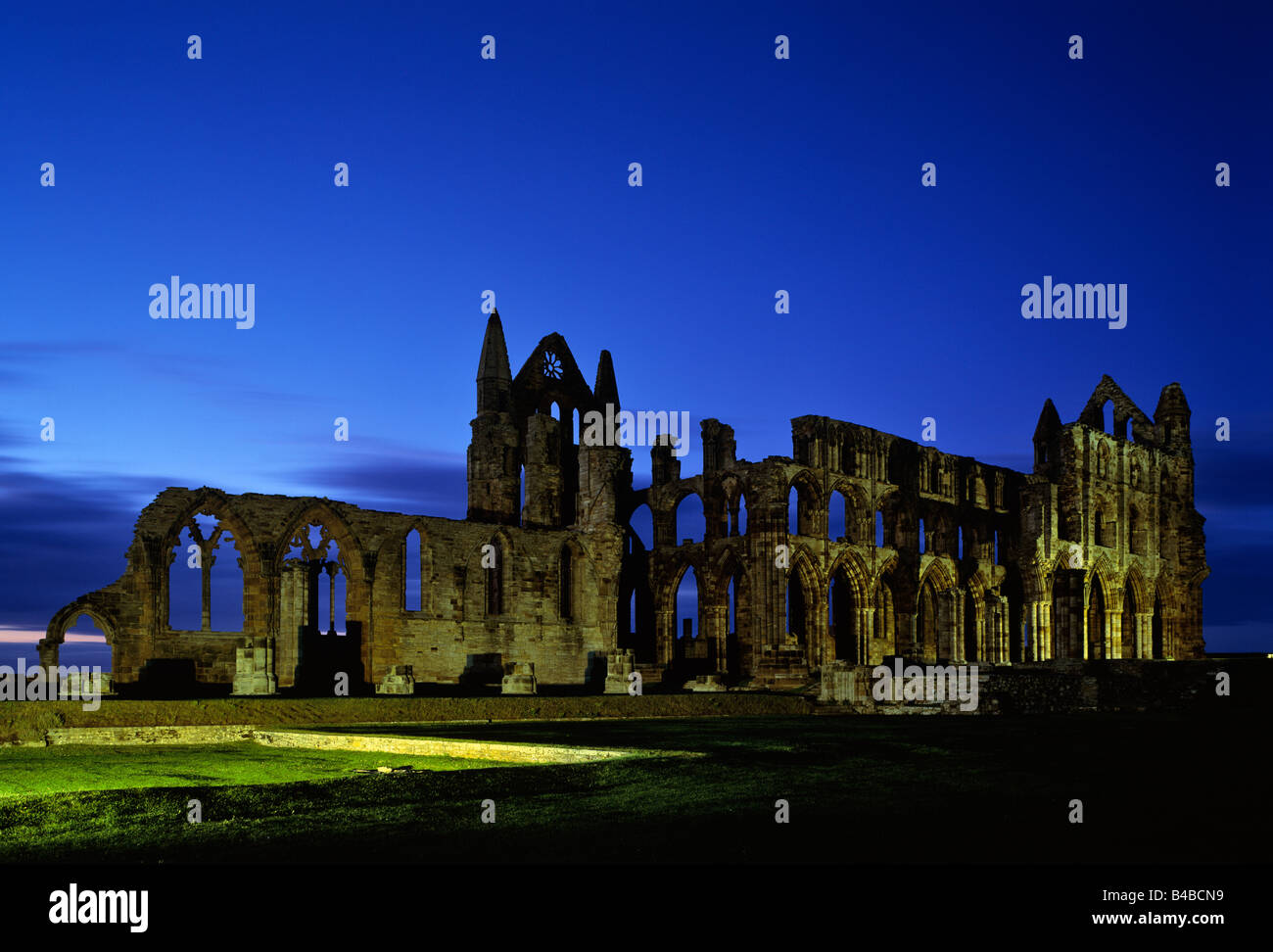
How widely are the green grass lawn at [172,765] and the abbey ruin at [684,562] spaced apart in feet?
28.3

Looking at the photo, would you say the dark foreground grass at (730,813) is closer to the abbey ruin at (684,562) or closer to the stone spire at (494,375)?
the abbey ruin at (684,562)

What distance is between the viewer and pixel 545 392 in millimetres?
44906

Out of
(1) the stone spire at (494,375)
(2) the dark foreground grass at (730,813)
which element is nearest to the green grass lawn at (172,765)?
(2) the dark foreground grass at (730,813)

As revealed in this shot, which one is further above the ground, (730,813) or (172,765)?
(730,813)

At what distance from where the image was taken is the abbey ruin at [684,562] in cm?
2850

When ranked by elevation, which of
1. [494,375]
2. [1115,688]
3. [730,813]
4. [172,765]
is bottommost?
[1115,688]

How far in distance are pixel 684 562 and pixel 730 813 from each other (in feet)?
109

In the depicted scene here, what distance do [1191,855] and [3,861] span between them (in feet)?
20.6

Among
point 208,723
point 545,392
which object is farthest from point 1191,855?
point 545,392

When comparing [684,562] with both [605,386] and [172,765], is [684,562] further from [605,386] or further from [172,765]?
[172,765]

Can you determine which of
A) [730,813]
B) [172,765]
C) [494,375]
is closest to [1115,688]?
[730,813]

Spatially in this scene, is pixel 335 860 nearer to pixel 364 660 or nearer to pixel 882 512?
pixel 364 660

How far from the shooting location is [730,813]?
7637mm

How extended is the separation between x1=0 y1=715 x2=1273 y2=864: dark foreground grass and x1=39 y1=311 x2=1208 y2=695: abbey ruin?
15309mm
